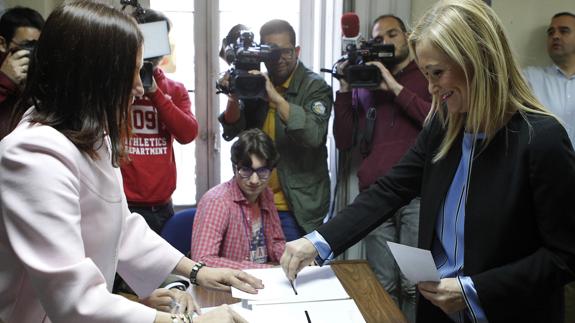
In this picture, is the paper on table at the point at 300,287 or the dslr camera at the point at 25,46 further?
the dslr camera at the point at 25,46

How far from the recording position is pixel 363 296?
157 cm

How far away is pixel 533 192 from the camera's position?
117 cm

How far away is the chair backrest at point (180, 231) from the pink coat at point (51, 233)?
4.37 feet

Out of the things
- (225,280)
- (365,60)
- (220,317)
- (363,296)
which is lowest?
(363,296)

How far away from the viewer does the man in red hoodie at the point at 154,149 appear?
2451 millimetres

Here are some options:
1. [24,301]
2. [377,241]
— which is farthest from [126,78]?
[377,241]

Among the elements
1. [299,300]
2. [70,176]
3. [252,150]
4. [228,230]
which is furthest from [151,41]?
[70,176]

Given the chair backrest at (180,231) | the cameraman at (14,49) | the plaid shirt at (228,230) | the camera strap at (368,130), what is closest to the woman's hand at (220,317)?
the plaid shirt at (228,230)

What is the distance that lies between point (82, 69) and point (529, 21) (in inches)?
116

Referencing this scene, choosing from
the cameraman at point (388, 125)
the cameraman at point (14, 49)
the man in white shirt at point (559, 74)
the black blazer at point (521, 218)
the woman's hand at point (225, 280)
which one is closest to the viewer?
the black blazer at point (521, 218)

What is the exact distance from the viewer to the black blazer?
1.14m

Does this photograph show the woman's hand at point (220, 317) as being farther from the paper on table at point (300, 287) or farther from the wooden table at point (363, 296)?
the wooden table at point (363, 296)

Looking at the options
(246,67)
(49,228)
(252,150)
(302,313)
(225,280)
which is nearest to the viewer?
(49,228)

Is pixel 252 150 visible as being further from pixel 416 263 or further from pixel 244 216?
pixel 416 263
